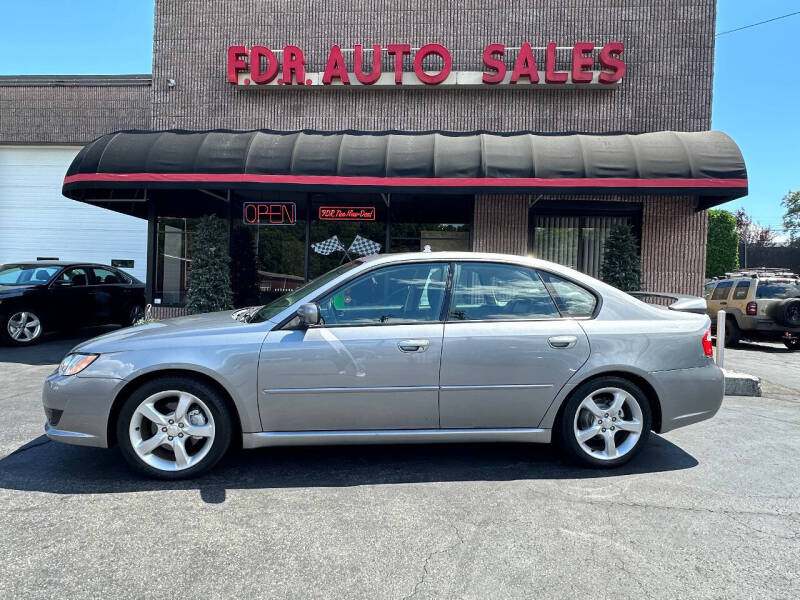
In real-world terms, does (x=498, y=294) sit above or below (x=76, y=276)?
above

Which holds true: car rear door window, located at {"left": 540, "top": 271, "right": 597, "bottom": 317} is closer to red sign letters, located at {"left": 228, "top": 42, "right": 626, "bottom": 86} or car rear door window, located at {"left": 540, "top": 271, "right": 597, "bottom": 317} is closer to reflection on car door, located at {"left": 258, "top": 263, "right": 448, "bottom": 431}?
reflection on car door, located at {"left": 258, "top": 263, "right": 448, "bottom": 431}

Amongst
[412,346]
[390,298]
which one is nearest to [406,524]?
[412,346]

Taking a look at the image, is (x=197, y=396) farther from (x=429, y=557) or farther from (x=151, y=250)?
(x=151, y=250)

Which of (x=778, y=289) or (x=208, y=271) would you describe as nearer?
(x=208, y=271)

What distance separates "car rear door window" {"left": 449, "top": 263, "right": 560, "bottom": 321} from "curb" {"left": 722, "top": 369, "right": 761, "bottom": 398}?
4000mm

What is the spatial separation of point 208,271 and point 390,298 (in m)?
6.61

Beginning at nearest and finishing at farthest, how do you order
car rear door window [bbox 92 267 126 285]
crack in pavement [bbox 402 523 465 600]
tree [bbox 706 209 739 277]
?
1. crack in pavement [bbox 402 523 465 600]
2. car rear door window [bbox 92 267 126 285]
3. tree [bbox 706 209 739 277]

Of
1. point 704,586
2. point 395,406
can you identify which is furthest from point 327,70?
point 704,586

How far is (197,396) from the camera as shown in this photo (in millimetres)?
3426

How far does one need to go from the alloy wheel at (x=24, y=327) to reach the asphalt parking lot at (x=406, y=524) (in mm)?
5811

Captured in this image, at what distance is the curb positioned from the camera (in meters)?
6.34

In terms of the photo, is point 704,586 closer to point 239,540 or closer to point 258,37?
point 239,540

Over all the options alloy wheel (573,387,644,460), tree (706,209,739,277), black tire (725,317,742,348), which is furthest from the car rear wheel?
tree (706,209,739,277)

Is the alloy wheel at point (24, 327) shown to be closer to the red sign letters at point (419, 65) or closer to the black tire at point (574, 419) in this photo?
the red sign letters at point (419, 65)
